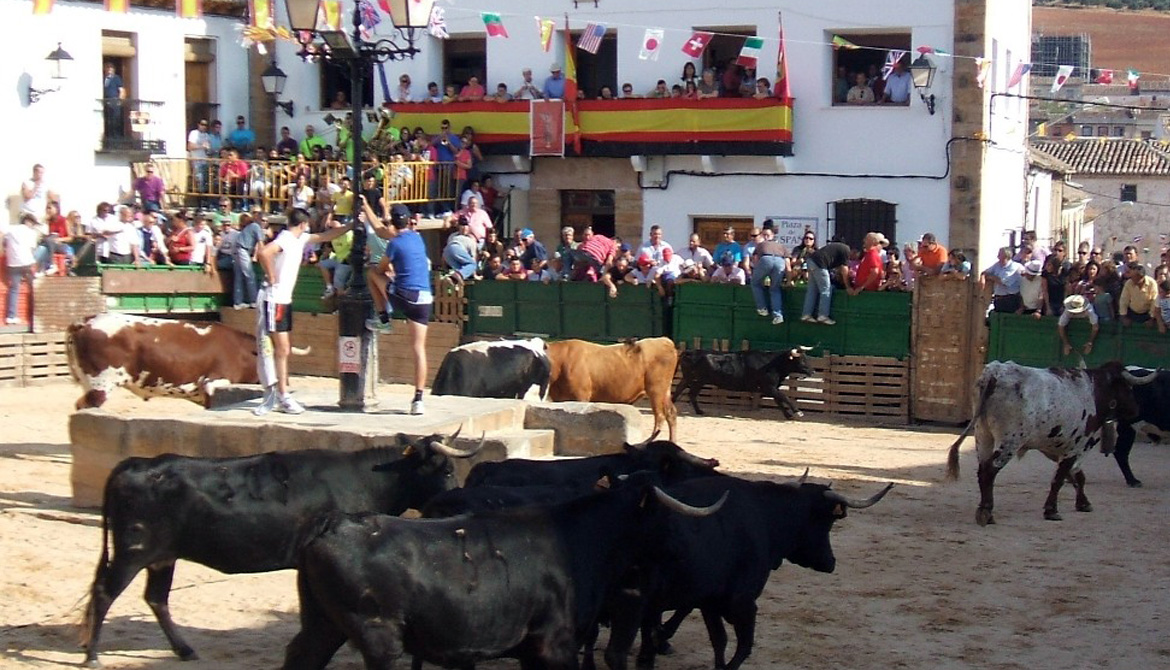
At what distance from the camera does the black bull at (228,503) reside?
888 centimetres

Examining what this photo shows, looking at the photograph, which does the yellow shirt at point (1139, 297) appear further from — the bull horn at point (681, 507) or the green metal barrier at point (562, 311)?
the bull horn at point (681, 507)

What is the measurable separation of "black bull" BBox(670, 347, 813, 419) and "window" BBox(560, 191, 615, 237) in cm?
693

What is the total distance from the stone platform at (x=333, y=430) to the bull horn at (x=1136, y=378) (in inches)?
177

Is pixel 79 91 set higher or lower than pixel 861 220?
higher

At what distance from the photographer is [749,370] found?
827 inches

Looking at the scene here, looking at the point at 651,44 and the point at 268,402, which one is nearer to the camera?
the point at 268,402

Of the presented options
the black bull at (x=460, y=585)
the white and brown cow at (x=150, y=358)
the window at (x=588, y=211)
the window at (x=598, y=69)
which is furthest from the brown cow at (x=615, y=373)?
the window at (x=598, y=69)

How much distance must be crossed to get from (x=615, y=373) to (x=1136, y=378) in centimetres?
569

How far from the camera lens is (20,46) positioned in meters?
26.8

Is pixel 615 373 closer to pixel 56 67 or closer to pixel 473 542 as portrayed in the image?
pixel 473 542

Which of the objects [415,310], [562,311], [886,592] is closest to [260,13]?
[562,311]

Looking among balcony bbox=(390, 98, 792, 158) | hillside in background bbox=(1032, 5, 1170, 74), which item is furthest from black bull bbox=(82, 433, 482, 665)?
hillside in background bbox=(1032, 5, 1170, 74)

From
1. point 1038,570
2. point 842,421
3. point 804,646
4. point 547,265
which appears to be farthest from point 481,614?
point 547,265

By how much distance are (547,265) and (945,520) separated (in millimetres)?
11325
